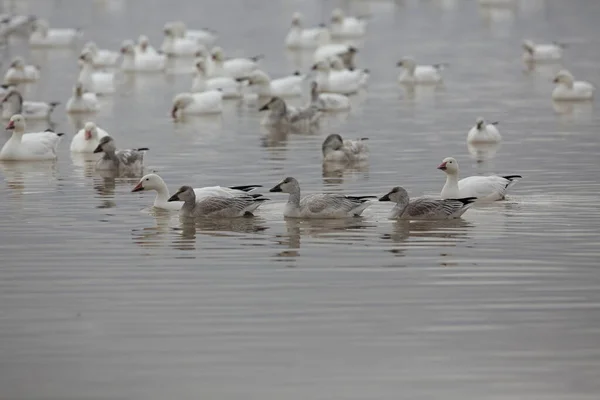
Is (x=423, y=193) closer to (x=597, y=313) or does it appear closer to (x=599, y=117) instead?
(x=597, y=313)

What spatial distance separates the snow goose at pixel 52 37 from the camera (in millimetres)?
48094

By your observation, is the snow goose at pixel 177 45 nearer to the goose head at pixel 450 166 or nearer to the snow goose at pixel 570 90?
the snow goose at pixel 570 90

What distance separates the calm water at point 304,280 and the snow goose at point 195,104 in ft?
6.91

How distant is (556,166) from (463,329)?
32.9ft

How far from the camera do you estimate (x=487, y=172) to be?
21.0 meters

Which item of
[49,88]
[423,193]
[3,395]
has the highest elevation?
[49,88]

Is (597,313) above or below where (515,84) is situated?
below

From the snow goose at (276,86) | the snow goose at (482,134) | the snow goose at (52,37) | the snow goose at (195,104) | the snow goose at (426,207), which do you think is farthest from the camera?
the snow goose at (52,37)

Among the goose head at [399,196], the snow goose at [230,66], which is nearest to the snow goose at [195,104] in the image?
the snow goose at [230,66]

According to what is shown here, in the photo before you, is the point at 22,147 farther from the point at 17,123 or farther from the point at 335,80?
the point at 335,80

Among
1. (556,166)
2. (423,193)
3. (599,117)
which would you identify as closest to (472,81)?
(599,117)

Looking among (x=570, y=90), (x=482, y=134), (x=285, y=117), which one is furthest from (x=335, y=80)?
(x=482, y=134)

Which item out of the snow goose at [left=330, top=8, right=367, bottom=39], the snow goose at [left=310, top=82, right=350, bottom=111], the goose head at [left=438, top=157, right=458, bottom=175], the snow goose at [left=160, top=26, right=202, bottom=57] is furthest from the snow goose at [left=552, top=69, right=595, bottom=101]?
the snow goose at [left=330, top=8, right=367, bottom=39]

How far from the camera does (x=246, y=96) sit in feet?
114
